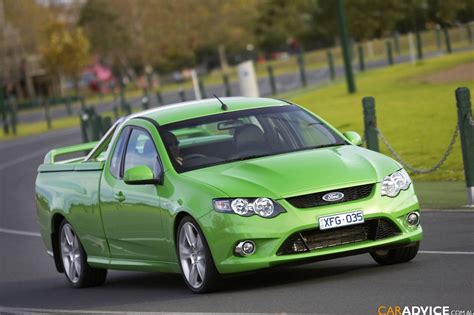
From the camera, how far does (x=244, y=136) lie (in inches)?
464

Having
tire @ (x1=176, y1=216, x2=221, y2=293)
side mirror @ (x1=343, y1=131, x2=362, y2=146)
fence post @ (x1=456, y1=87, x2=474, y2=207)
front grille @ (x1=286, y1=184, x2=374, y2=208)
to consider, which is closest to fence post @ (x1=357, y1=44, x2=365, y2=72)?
fence post @ (x1=456, y1=87, x2=474, y2=207)

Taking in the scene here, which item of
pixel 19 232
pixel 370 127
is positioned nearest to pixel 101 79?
pixel 19 232

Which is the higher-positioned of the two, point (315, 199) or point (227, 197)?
point (227, 197)

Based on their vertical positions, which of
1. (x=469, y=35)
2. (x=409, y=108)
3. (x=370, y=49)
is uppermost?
(x=409, y=108)

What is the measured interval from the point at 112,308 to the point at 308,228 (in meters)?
1.69

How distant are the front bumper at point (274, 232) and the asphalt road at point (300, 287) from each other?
0.75 ft

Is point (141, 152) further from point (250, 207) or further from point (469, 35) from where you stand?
point (469, 35)

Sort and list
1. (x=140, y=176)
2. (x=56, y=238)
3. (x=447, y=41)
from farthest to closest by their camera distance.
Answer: (x=447, y=41) < (x=56, y=238) < (x=140, y=176)

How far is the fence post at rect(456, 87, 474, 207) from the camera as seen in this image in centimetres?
1564

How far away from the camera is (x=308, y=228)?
1040 cm

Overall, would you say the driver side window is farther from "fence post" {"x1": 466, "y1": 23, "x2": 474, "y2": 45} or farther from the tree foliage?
the tree foliage

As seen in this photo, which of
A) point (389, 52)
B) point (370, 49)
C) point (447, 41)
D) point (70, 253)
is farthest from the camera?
point (370, 49)

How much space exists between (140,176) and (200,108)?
1257 mm

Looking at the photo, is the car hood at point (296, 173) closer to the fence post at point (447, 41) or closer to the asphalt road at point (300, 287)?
the asphalt road at point (300, 287)
